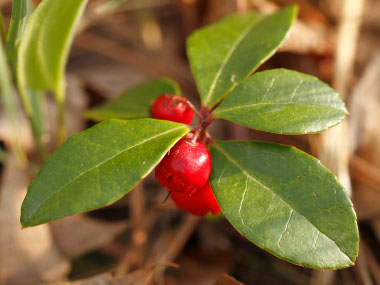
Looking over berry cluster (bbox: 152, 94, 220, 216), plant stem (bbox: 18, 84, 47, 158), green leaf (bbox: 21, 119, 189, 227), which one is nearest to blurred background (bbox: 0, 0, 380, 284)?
plant stem (bbox: 18, 84, 47, 158)

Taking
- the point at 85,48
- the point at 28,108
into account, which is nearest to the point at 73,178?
the point at 28,108

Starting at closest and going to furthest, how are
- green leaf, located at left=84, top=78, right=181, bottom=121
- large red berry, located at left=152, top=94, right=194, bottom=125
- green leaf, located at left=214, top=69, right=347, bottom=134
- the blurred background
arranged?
green leaf, located at left=214, top=69, right=347, bottom=134 → large red berry, located at left=152, top=94, right=194, bottom=125 → green leaf, located at left=84, top=78, right=181, bottom=121 → the blurred background

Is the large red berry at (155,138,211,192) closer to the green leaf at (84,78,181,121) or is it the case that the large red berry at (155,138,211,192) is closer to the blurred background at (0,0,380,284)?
the blurred background at (0,0,380,284)

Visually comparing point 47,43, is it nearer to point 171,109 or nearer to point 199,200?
point 171,109

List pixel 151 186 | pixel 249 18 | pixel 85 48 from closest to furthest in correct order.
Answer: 1. pixel 249 18
2. pixel 151 186
3. pixel 85 48

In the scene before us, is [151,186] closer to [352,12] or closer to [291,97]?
[291,97]

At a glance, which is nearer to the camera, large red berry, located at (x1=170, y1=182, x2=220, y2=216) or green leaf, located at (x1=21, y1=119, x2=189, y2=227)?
green leaf, located at (x1=21, y1=119, x2=189, y2=227)

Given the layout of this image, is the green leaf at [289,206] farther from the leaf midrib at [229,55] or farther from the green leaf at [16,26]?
the green leaf at [16,26]
